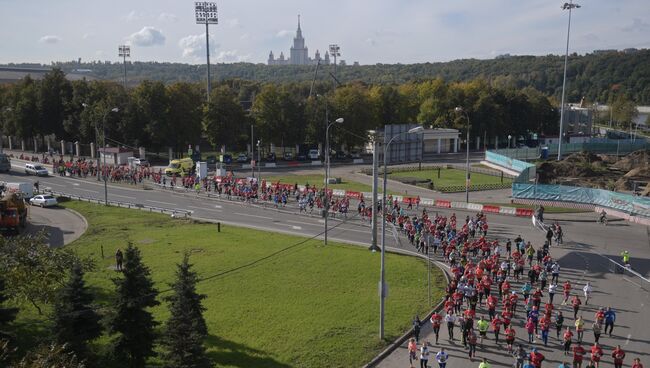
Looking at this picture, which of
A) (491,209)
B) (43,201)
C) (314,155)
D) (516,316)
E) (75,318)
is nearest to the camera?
(75,318)

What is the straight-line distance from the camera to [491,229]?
3872 centimetres

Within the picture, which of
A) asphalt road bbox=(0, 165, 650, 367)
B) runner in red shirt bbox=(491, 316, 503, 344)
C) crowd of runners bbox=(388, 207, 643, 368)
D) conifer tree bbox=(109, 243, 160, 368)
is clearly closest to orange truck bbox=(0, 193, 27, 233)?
asphalt road bbox=(0, 165, 650, 367)

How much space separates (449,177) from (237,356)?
49395mm

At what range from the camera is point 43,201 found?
155 ft

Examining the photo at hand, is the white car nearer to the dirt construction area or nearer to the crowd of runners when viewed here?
the crowd of runners

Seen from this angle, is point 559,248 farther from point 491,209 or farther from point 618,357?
point 618,357

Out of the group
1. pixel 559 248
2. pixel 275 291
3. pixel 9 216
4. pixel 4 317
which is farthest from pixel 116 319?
pixel 559 248

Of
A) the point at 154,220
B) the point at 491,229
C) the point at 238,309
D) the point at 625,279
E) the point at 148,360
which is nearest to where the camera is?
the point at 148,360

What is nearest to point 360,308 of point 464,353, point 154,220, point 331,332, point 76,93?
point 331,332

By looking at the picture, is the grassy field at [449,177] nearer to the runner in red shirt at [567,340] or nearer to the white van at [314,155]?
the white van at [314,155]

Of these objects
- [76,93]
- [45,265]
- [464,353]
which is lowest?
[464,353]

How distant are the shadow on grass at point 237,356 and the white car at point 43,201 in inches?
1327

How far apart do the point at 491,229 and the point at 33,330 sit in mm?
28972

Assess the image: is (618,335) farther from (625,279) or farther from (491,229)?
(491,229)
